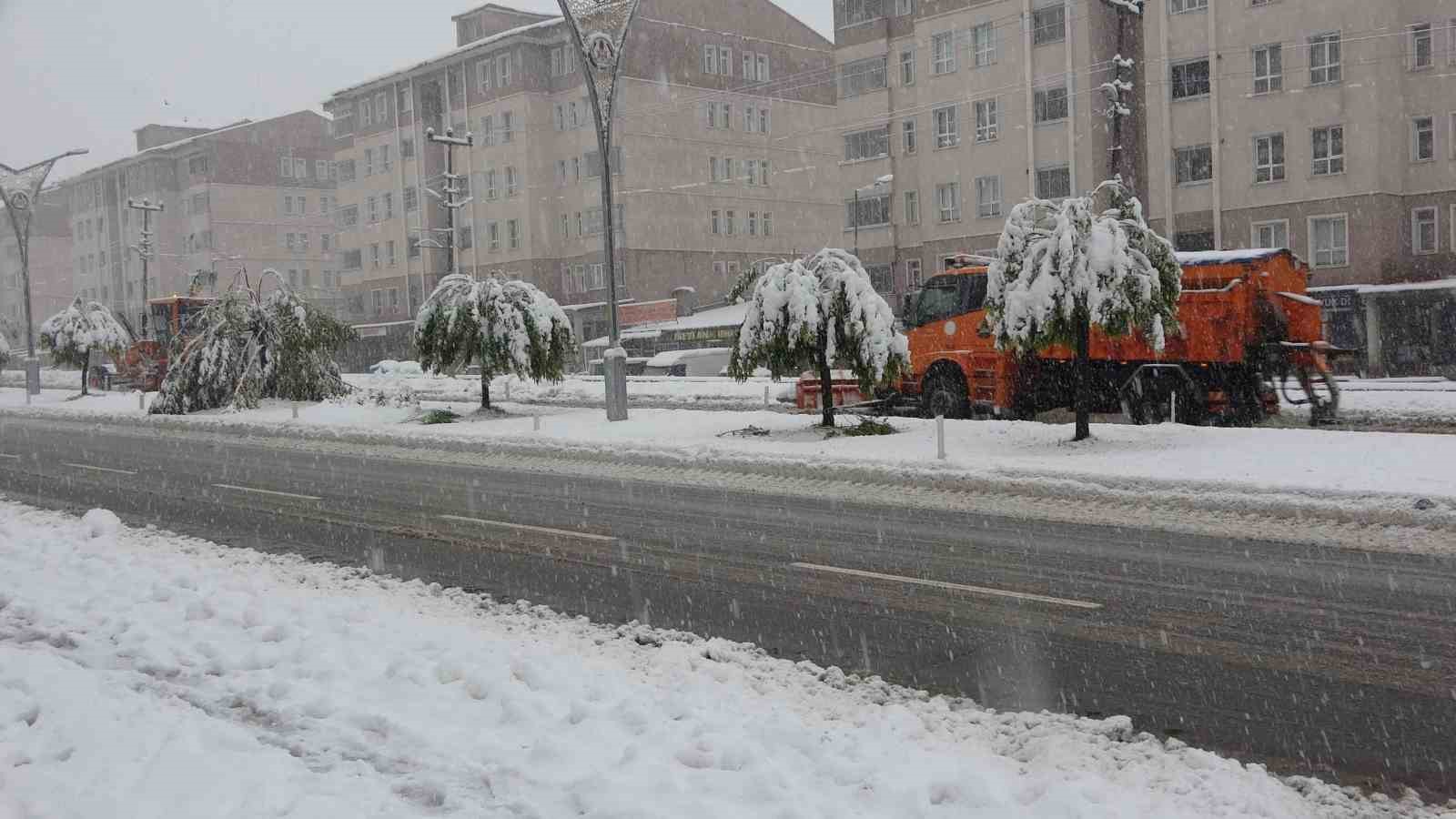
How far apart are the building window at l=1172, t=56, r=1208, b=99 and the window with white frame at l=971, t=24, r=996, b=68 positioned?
8129 mm

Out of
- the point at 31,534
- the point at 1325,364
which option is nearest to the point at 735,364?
the point at 1325,364

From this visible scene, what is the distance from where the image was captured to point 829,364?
62.2 ft

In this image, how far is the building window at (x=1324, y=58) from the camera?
131 ft

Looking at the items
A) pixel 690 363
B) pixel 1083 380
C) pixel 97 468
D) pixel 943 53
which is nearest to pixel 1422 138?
pixel 943 53

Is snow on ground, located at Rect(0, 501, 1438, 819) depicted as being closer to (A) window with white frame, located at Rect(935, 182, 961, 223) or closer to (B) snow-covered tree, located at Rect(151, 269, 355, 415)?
(B) snow-covered tree, located at Rect(151, 269, 355, 415)

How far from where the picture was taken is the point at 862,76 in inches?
2234

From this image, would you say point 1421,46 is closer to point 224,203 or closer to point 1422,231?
point 1422,231

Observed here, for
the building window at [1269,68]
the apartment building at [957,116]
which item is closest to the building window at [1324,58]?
the building window at [1269,68]

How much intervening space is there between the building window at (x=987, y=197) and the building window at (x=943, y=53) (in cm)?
491

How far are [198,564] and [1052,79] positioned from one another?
141 feet

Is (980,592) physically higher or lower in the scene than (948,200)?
lower

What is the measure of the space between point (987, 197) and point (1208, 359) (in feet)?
107

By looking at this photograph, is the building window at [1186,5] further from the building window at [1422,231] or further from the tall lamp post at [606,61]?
the tall lamp post at [606,61]

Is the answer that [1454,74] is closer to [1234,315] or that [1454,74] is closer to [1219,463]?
[1234,315]
